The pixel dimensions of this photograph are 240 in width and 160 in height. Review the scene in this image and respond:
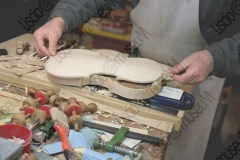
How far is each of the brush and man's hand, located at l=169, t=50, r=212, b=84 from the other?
42cm

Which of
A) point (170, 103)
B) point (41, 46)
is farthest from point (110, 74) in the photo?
point (41, 46)

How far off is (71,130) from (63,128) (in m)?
→ 0.03

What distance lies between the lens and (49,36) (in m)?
1.23

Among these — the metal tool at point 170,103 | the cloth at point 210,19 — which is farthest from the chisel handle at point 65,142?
the cloth at point 210,19

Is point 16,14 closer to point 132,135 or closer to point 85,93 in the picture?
point 85,93

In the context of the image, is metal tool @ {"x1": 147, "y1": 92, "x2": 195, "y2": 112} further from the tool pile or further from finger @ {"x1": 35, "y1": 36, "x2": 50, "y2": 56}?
finger @ {"x1": 35, "y1": 36, "x2": 50, "y2": 56}

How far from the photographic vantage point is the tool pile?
788 mm

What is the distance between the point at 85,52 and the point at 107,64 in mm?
138

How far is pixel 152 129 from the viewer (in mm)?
938

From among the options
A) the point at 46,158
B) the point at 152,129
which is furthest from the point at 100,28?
the point at 46,158

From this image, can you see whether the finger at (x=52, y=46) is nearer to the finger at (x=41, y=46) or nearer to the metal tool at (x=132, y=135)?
the finger at (x=41, y=46)

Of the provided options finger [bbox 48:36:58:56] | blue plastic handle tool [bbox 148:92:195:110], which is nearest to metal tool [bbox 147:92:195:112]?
blue plastic handle tool [bbox 148:92:195:110]

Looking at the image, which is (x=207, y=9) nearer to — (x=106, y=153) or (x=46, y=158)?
(x=106, y=153)

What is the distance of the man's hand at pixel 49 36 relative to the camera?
1.19 meters
